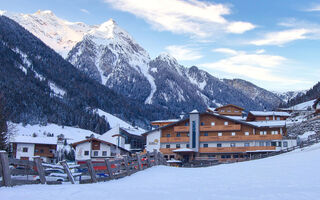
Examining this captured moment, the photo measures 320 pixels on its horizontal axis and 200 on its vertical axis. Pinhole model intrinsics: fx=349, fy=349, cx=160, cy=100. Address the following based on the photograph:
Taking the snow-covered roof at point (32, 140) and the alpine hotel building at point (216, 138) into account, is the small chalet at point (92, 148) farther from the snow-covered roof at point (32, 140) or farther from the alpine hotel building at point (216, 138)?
the snow-covered roof at point (32, 140)

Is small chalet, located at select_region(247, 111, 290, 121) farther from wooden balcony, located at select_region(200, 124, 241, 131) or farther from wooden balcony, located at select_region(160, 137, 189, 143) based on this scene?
wooden balcony, located at select_region(160, 137, 189, 143)

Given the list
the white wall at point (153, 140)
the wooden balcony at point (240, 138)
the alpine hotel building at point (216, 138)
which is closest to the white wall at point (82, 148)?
the white wall at point (153, 140)

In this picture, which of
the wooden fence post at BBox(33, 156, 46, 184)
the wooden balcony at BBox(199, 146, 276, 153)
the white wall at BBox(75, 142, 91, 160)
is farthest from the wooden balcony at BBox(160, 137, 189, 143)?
the wooden fence post at BBox(33, 156, 46, 184)

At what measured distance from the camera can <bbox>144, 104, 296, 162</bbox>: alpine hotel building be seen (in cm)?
6050

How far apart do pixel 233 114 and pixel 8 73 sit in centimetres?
11528

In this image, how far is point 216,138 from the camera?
62.2m

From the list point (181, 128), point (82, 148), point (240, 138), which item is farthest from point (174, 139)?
point (82, 148)

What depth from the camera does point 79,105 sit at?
17875 cm

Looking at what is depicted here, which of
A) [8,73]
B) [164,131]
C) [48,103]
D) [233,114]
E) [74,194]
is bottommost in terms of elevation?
[74,194]

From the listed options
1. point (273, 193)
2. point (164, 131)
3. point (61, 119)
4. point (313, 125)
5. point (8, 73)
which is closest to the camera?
point (273, 193)

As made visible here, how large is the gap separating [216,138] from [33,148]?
42.3 m

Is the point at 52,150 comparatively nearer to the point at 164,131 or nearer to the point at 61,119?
the point at 164,131

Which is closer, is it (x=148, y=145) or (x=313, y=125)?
(x=148, y=145)

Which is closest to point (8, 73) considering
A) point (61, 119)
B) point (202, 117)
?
point (61, 119)
